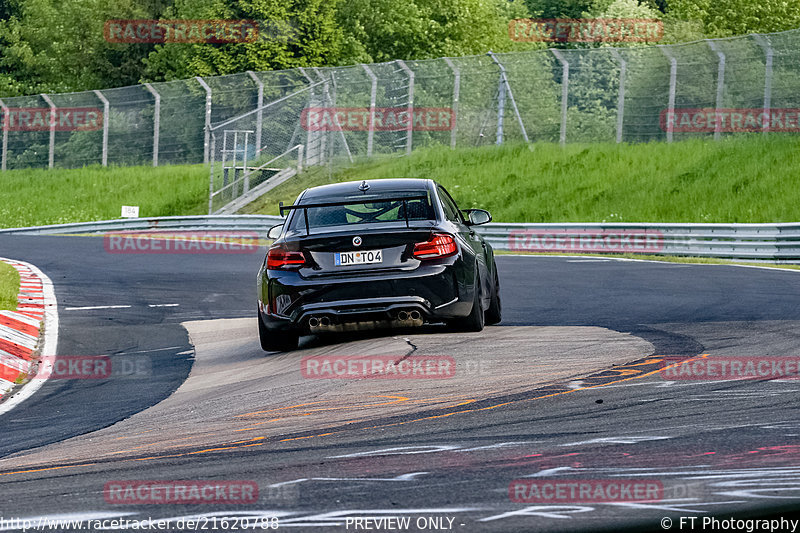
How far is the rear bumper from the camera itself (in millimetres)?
9344

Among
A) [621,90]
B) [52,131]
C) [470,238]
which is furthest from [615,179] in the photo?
[470,238]

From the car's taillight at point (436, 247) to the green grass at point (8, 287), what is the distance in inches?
253

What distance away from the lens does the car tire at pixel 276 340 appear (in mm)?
9867

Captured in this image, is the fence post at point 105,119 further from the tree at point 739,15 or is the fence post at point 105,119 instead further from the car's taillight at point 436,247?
the tree at point 739,15

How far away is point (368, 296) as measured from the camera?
9.35 metres

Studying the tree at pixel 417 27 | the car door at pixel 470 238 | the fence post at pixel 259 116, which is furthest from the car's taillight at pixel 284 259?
the tree at pixel 417 27

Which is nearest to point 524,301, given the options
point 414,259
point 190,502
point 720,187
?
point 414,259

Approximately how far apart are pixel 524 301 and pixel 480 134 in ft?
80.1

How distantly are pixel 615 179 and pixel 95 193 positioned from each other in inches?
884

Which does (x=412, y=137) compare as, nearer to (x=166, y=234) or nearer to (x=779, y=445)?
Result: (x=166, y=234)

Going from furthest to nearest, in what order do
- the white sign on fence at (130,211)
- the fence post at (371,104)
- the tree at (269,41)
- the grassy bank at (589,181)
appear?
the tree at (269,41) < the white sign on fence at (130,211) < the fence post at (371,104) < the grassy bank at (589,181)

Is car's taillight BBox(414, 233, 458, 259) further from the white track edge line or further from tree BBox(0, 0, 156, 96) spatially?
tree BBox(0, 0, 156, 96)

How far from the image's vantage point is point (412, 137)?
3828 centimetres

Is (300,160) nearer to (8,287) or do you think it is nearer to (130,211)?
(130,211)
